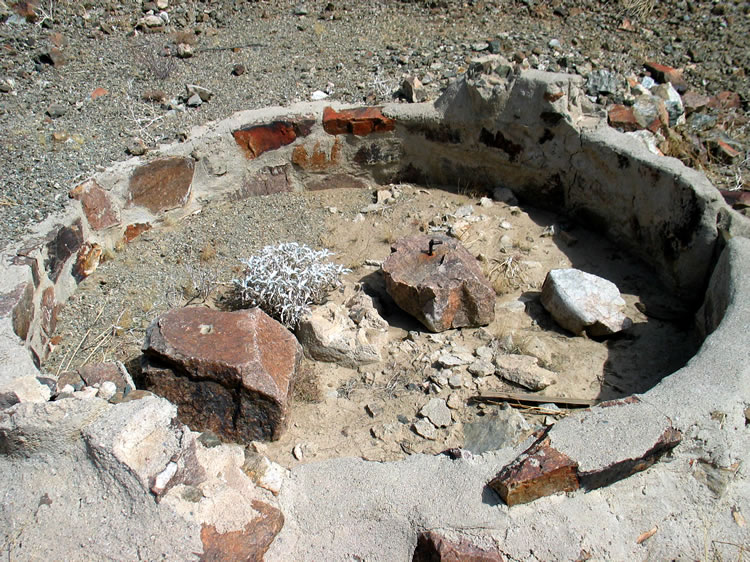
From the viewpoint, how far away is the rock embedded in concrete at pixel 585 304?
11.5 feet

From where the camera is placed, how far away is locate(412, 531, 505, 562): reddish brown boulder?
2.09 meters

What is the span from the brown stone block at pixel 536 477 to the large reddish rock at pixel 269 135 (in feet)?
11.2

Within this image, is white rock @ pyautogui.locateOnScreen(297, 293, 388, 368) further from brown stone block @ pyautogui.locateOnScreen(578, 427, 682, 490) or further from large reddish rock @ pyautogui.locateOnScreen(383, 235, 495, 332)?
brown stone block @ pyautogui.locateOnScreen(578, 427, 682, 490)

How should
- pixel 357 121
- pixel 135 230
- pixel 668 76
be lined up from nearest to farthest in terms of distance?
pixel 135 230
pixel 357 121
pixel 668 76

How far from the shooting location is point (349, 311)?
3.75 meters

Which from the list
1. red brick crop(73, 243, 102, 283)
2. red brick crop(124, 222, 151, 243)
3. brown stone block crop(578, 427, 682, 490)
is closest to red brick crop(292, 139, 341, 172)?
red brick crop(124, 222, 151, 243)

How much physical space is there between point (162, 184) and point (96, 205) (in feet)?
1.68

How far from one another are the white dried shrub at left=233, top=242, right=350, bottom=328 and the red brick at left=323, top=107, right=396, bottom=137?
1.41m

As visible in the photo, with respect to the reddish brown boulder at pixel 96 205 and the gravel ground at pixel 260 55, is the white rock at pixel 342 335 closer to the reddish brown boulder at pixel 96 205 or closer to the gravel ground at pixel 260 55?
the reddish brown boulder at pixel 96 205

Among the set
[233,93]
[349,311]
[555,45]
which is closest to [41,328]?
[349,311]

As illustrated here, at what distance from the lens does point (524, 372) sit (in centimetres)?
325

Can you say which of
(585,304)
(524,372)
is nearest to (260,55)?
(585,304)

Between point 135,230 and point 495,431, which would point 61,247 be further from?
point 495,431

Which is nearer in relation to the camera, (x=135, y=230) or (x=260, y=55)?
(x=135, y=230)
